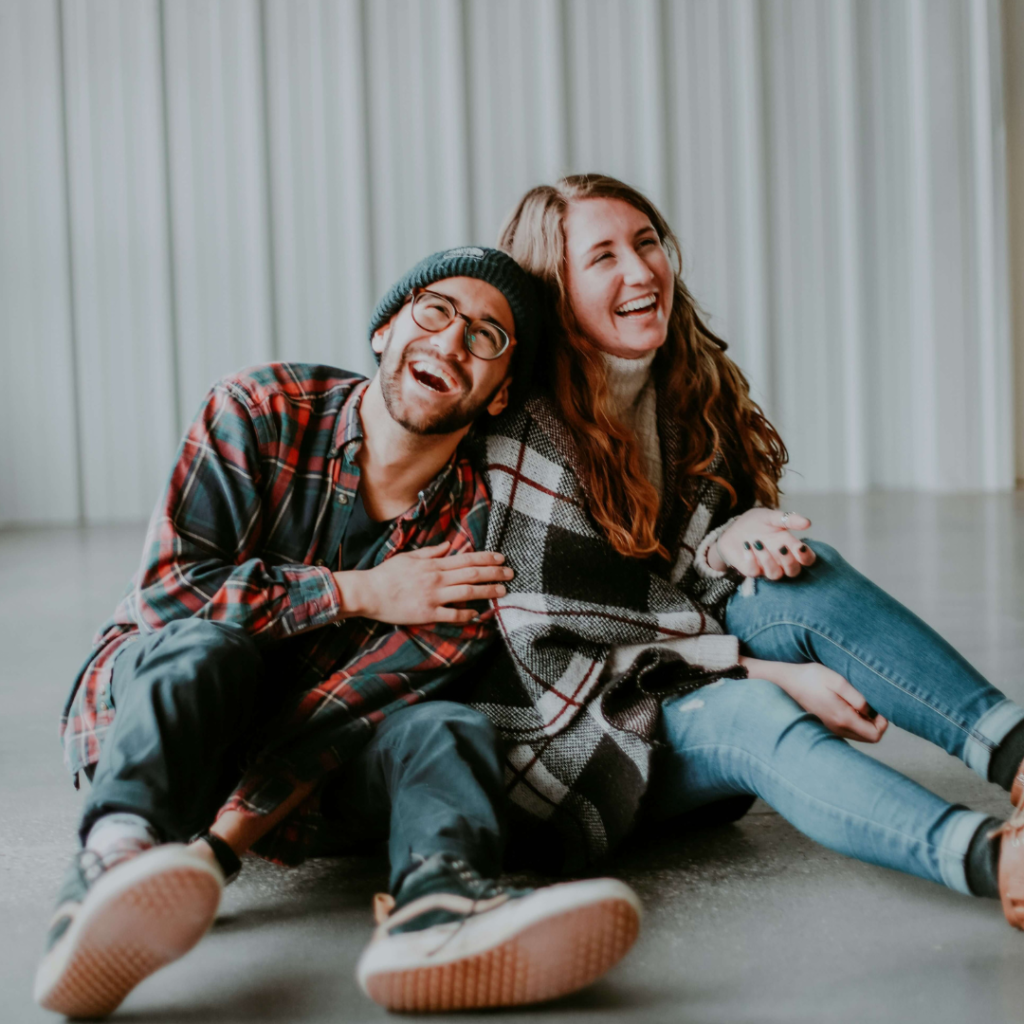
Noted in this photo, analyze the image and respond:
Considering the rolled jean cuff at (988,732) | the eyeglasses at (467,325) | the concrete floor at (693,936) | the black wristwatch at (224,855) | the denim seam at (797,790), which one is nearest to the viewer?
the concrete floor at (693,936)

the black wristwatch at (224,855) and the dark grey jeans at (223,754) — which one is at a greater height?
the dark grey jeans at (223,754)

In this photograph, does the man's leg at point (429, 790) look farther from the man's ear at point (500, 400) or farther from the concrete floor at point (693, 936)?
the man's ear at point (500, 400)

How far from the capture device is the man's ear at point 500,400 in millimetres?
1661

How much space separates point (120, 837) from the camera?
1.13 meters

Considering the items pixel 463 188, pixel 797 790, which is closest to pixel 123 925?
pixel 797 790

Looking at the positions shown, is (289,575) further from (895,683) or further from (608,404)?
(895,683)

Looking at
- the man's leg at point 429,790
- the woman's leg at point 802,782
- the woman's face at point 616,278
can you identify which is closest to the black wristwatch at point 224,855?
the man's leg at point 429,790

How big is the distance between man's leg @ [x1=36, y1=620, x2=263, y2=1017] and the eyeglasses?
20.1 inches

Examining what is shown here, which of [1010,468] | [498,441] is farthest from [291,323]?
[498,441]

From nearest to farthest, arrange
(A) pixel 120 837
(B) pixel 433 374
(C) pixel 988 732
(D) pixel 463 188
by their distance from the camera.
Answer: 1. (A) pixel 120 837
2. (C) pixel 988 732
3. (B) pixel 433 374
4. (D) pixel 463 188

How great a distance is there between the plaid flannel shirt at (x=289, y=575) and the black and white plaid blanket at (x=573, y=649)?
6 centimetres

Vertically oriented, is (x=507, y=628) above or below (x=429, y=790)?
above

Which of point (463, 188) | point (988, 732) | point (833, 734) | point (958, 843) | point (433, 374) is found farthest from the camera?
point (463, 188)

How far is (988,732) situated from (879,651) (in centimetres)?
16
